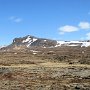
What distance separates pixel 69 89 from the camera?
3344cm

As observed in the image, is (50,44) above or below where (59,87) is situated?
above

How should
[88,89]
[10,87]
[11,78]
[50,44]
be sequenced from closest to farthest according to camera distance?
[88,89] < [10,87] < [11,78] < [50,44]

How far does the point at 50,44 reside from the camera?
198250 millimetres

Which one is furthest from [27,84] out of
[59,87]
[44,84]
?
[59,87]

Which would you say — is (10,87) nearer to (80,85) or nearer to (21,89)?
(21,89)

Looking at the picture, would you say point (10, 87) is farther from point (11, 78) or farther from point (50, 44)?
point (50, 44)

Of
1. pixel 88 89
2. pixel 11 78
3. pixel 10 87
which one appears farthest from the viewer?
pixel 11 78

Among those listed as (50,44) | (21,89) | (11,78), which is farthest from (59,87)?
(50,44)

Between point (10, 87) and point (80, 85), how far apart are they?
25.8 feet

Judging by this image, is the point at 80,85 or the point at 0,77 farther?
the point at 0,77

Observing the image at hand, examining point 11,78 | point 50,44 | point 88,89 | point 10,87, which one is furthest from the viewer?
point 50,44

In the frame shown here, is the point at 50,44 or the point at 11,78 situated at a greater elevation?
the point at 50,44

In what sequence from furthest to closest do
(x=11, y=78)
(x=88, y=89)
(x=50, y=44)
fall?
(x=50, y=44)
(x=11, y=78)
(x=88, y=89)

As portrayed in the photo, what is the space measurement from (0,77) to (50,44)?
154380 millimetres
